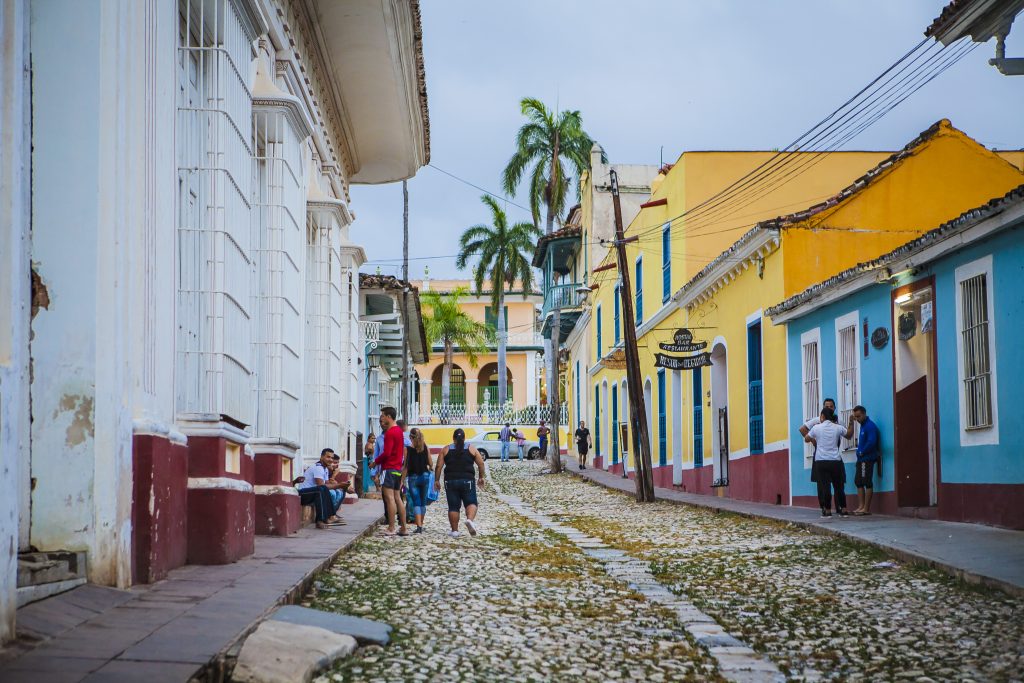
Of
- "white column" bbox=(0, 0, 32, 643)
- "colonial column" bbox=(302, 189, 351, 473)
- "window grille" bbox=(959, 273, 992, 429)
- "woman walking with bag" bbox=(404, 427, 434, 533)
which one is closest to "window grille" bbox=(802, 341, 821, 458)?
"window grille" bbox=(959, 273, 992, 429)

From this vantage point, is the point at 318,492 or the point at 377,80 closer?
the point at 318,492

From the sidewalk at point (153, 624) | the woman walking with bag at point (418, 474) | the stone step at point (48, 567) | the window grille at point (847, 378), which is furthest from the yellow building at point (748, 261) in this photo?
the stone step at point (48, 567)

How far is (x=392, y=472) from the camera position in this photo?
49.9ft

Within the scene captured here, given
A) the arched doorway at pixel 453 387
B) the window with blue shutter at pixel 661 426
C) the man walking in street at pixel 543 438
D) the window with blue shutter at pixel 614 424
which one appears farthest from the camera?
the arched doorway at pixel 453 387

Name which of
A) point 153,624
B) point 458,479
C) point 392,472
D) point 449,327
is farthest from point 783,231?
point 449,327

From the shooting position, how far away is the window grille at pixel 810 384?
19.3 m

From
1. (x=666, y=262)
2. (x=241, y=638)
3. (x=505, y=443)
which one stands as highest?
(x=666, y=262)

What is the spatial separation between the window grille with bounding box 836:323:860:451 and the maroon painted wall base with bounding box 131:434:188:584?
11374 mm

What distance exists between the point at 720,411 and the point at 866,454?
906 cm

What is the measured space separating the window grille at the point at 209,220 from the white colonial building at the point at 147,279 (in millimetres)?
17

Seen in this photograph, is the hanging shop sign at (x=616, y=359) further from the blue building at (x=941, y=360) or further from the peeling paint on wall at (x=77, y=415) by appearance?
the peeling paint on wall at (x=77, y=415)

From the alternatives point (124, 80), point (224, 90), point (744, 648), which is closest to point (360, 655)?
point (744, 648)

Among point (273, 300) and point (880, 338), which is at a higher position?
point (273, 300)

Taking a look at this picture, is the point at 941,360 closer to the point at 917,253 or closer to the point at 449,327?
the point at 917,253
